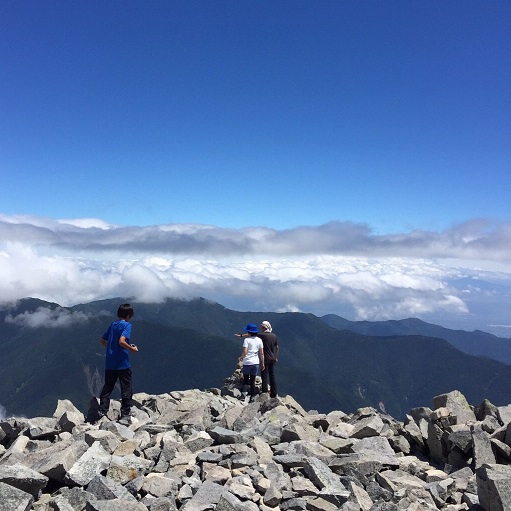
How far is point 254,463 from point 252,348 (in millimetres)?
9782

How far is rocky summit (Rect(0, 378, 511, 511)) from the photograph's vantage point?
26.1 ft

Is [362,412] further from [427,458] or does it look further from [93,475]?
[93,475]

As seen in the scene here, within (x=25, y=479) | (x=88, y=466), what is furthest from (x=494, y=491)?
(x=25, y=479)

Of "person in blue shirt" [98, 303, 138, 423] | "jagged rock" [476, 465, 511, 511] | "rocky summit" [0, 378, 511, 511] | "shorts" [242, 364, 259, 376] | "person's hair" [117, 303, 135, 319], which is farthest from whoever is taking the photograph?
"shorts" [242, 364, 259, 376]

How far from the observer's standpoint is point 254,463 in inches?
390

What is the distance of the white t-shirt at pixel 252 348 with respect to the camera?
1959cm

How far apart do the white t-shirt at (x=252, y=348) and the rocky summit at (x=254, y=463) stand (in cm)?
417

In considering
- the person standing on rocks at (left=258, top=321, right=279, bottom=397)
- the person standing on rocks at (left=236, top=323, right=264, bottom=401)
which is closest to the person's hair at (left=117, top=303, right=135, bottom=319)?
the person standing on rocks at (left=236, top=323, right=264, bottom=401)

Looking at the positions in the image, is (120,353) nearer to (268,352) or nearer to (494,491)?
(268,352)

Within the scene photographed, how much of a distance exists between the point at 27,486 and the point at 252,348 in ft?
40.9

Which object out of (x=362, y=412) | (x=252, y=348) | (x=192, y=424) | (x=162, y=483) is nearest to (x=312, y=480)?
(x=162, y=483)

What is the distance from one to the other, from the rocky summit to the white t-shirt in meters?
4.17

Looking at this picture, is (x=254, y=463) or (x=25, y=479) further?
(x=254, y=463)

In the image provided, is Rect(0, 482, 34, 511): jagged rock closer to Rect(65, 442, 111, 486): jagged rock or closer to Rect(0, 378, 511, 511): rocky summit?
Rect(0, 378, 511, 511): rocky summit
